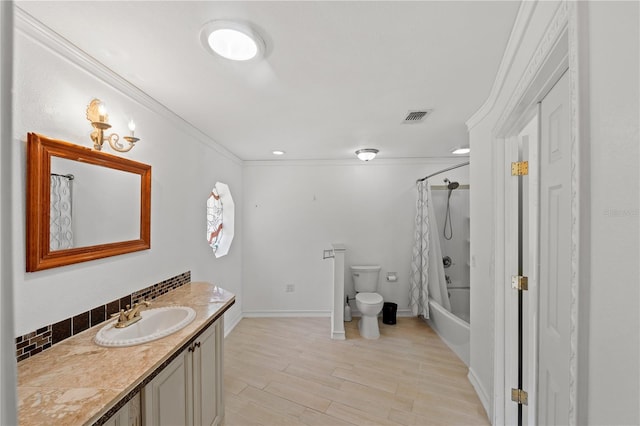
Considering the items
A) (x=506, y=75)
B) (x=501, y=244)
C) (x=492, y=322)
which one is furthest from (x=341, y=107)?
(x=492, y=322)

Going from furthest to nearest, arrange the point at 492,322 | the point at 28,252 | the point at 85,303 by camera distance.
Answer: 1. the point at 492,322
2. the point at 85,303
3. the point at 28,252

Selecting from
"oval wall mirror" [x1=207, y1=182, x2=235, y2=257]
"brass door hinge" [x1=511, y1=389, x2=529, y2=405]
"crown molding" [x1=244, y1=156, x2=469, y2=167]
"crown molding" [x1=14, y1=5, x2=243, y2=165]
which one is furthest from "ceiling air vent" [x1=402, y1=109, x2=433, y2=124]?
"oval wall mirror" [x1=207, y1=182, x2=235, y2=257]

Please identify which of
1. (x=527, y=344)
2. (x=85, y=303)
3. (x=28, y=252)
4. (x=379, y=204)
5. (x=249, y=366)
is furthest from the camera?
(x=379, y=204)

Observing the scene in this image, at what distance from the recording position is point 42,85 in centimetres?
125

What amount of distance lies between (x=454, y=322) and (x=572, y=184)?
2.76 metres

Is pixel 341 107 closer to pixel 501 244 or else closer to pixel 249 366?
pixel 501 244

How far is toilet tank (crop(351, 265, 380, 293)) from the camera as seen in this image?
372 cm

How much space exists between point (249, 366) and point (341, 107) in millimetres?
2592

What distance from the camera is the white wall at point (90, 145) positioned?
1.17 metres

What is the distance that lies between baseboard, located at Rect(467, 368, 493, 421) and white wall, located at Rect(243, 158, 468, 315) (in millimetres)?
1621

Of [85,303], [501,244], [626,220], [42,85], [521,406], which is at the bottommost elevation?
[521,406]

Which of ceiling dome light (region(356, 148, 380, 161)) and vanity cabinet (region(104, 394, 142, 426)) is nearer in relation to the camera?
vanity cabinet (region(104, 394, 142, 426))

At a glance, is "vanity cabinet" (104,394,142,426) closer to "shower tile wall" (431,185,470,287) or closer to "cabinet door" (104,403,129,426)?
"cabinet door" (104,403,129,426)

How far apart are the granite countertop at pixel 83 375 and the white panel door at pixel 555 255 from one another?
1.70m
